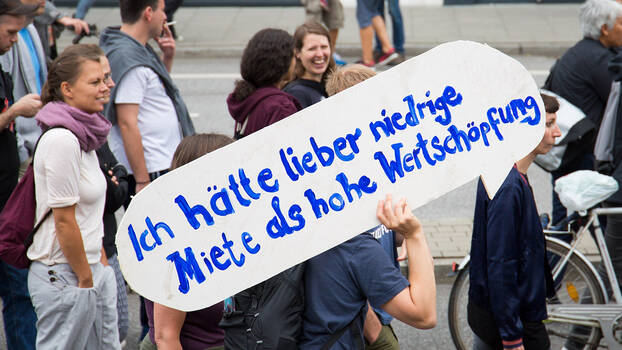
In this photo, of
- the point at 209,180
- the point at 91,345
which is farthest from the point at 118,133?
the point at 209,180

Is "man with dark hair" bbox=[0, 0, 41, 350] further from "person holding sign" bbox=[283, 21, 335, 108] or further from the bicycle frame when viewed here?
the bicycle frame

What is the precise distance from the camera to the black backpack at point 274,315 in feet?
8.32

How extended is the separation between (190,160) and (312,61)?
2.42 meters

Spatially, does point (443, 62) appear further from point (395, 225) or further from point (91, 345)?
point (91, 345)

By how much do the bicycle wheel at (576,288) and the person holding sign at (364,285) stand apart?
2.09 meters

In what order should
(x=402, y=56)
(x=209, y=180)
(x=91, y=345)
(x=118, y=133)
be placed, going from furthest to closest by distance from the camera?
(x=402, y=56) < (x=118, y=133) < (x=91, y=345) < (x=209, y=180)

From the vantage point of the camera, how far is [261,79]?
4.60m

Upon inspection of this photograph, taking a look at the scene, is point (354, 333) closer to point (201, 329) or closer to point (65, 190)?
point (201, 329)

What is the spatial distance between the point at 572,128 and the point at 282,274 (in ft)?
8.91

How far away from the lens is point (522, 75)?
8.76 feet

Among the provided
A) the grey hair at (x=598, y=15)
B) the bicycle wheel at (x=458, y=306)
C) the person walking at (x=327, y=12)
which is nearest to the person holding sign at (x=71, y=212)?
the bicycle wheel at (x=458, y=306)

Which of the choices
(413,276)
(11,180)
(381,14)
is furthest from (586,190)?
(381,14)

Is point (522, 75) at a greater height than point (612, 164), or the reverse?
point (522, 75)

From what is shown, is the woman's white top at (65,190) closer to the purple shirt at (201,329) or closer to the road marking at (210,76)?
the purple shirt at (201,329)
